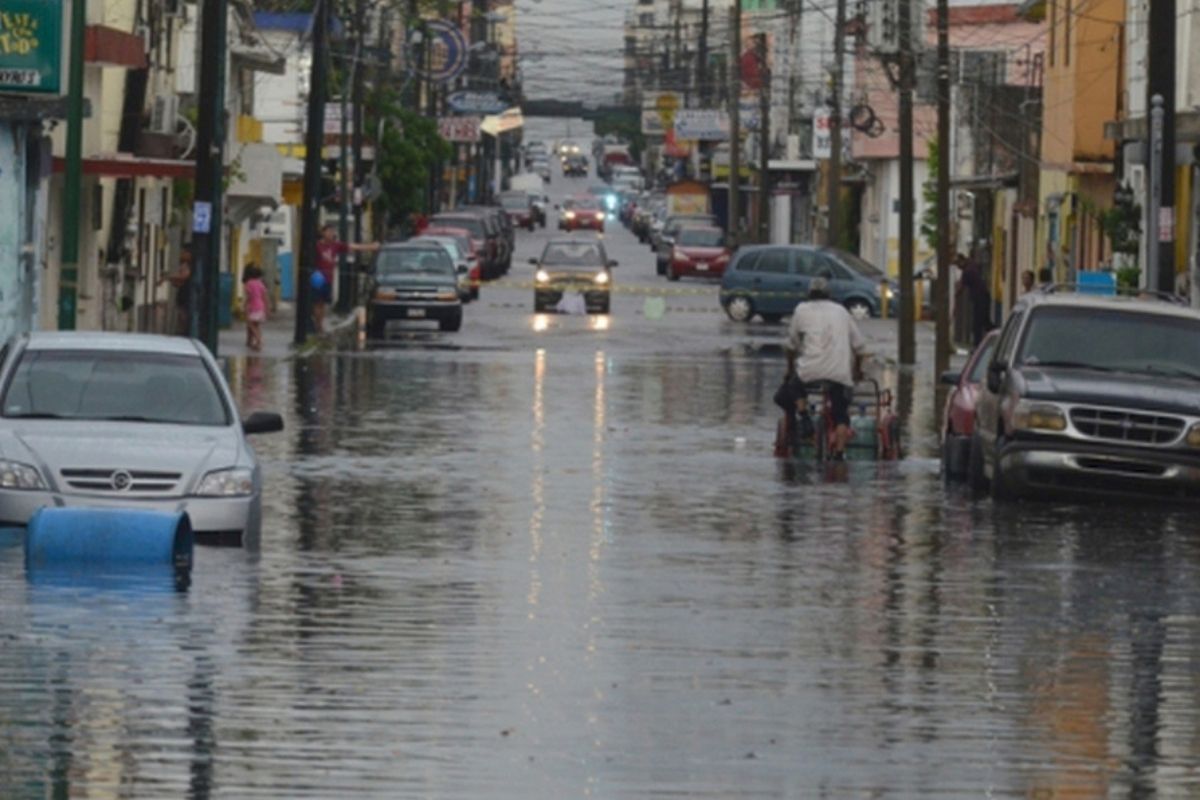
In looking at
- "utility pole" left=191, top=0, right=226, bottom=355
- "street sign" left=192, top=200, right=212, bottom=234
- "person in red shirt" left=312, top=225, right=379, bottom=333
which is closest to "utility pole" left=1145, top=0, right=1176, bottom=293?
"utility pole" left=191, top=0, right=226, bottom=355

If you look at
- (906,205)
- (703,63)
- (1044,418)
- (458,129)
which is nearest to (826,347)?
(1044,418)

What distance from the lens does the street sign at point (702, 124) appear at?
13250cm

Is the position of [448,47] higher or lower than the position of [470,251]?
higher

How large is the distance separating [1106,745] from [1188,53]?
118 feet

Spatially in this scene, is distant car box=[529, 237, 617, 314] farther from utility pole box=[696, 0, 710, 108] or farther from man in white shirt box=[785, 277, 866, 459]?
utility pole box=[696, 0, 710, 108]

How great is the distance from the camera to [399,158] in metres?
95.9

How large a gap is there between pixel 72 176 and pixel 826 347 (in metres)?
9.65

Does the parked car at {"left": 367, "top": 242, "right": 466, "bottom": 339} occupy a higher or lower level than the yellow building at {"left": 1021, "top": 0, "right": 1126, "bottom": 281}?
lower

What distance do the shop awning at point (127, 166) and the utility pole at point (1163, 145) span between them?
56.3 feet

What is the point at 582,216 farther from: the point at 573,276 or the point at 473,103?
the point at 573,276

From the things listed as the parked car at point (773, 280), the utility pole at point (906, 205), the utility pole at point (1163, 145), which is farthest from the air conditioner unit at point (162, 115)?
the utility pole at point (1163, 145)

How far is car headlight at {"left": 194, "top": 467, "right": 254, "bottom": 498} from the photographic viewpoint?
18.8 meters

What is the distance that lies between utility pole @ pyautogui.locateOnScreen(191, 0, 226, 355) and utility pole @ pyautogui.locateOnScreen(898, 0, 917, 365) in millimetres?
13338

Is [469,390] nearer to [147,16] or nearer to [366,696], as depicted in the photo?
[147,16]
